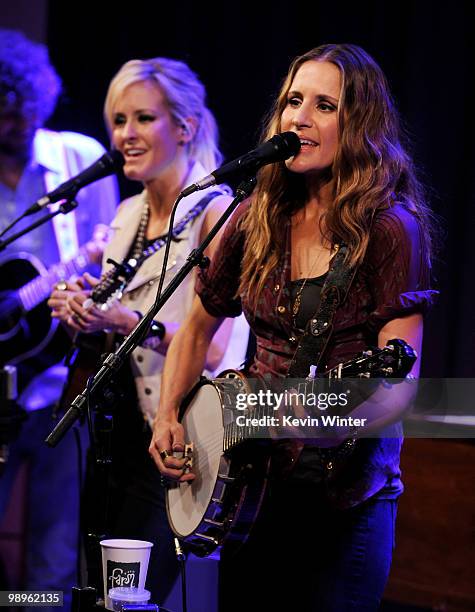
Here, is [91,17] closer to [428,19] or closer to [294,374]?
[428,19]

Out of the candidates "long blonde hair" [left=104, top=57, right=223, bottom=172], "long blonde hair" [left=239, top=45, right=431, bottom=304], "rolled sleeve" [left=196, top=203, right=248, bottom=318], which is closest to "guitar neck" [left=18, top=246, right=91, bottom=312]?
"long blonde hair" [left=104, top=57, right=223, bottom=172]

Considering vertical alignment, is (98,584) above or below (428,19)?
below

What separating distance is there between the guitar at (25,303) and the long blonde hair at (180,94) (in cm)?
80

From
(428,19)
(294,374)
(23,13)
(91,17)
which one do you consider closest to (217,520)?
(294,374)

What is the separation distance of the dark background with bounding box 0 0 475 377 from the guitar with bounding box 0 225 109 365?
765 millimetres

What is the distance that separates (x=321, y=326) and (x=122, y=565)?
716mm

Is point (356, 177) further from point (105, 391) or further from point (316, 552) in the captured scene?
point (316, 552)

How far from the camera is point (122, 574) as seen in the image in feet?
7.34

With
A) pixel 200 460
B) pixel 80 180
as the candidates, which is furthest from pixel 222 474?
pixel 80 180

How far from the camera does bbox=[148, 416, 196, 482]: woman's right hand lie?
8.24ft

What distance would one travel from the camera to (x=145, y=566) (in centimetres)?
229

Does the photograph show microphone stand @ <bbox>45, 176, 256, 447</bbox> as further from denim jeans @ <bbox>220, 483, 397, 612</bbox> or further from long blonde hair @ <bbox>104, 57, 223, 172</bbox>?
long blonde hair @ <bbox>104, 57, 223, 172</bbox>

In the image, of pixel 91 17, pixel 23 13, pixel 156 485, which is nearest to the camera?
pixel 156 485

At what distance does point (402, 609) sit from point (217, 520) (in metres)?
1.65
